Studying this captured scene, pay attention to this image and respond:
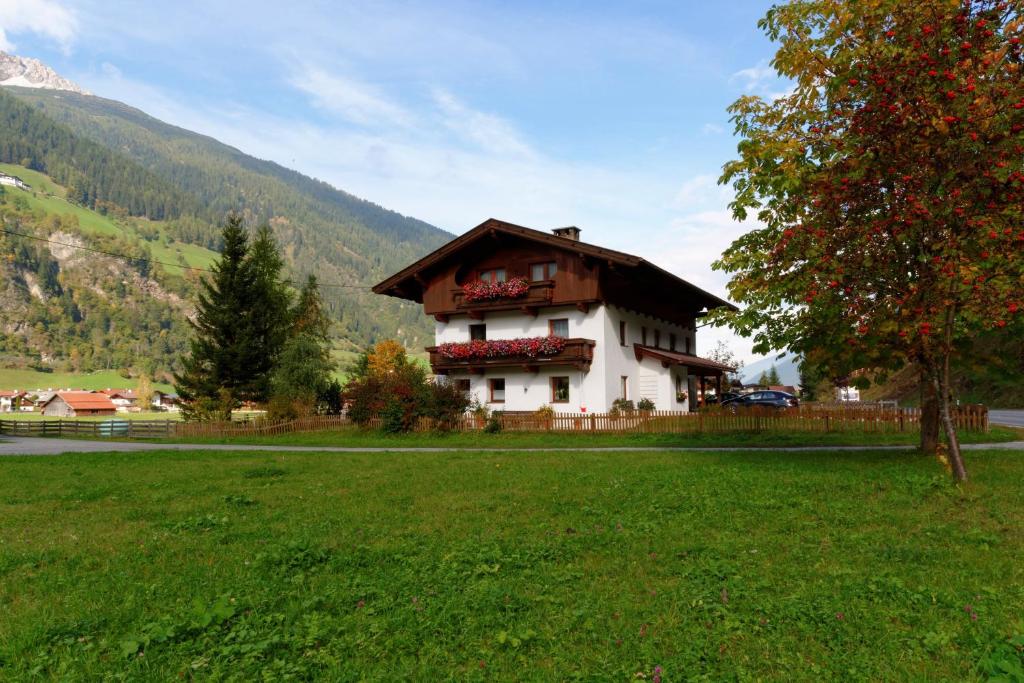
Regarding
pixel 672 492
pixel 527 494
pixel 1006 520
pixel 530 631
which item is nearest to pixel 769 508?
pixel 672 492

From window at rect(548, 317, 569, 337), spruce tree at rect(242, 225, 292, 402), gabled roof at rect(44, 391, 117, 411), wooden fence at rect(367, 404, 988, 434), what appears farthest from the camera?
gabled roof at rect(44, 391, 117, 411)

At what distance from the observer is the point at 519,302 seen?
36.4 meters

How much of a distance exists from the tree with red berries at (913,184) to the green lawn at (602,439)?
1022cm

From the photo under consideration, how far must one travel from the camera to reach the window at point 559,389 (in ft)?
120

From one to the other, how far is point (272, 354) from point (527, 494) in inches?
1715

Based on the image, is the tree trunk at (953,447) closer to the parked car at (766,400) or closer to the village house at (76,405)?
the parked car at (766,400)

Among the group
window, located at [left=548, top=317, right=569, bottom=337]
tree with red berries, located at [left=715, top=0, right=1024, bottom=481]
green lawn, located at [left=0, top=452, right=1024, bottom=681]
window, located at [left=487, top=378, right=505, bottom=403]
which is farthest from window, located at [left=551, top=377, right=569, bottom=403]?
green lawn, located at [left=0, top=452, right=1024, bottom=681]

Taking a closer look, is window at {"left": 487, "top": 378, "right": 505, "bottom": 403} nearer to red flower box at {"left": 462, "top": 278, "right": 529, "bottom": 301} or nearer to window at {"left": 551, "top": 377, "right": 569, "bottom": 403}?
window at {"left": 551, "top": 377, "right": 569, "bottom": 403}

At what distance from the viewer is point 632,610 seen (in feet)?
18.5

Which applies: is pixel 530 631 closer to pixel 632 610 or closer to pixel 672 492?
pixel 632 610

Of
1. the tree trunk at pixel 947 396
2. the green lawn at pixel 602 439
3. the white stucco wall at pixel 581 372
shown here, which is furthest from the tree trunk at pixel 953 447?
the white stucco wall at pixel 581 372

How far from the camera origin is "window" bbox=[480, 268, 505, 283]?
38.2m

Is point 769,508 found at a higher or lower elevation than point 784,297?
lower

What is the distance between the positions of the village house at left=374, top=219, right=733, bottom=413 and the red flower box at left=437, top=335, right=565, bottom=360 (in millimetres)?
62
